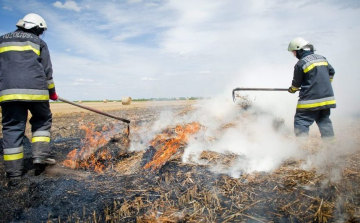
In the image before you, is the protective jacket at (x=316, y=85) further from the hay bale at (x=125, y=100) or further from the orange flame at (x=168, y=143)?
the hay bale at (x=125, y=100)

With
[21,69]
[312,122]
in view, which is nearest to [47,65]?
[21,69]

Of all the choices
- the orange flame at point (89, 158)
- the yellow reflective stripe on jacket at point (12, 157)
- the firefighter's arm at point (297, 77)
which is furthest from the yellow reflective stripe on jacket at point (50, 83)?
the firefighter's arm at point (297, 77)

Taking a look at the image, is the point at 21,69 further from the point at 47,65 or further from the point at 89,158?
the point at 89,158

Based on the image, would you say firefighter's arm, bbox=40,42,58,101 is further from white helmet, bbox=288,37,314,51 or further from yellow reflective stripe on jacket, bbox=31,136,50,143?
white helmet, bbox=288,37,314,51

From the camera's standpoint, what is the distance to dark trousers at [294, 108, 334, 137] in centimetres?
470

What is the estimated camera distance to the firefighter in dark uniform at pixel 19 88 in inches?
146

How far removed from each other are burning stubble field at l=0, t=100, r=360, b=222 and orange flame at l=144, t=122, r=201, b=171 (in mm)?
19

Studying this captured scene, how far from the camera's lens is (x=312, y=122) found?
4.73m

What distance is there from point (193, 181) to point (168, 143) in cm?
139

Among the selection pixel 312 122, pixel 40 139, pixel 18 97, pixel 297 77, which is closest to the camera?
pixel 18 97

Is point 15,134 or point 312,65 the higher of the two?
point 312,65

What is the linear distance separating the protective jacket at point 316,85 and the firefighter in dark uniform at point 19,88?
4743 millimetres

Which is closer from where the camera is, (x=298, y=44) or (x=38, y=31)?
(x=38, y=31)

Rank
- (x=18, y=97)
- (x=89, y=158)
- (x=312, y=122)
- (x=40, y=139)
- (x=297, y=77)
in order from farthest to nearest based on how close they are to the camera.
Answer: (x=297, y=77)
(x=312, y=122)
(x=89, y=158)
(x=40, y=139)
(x=18, y=97)
